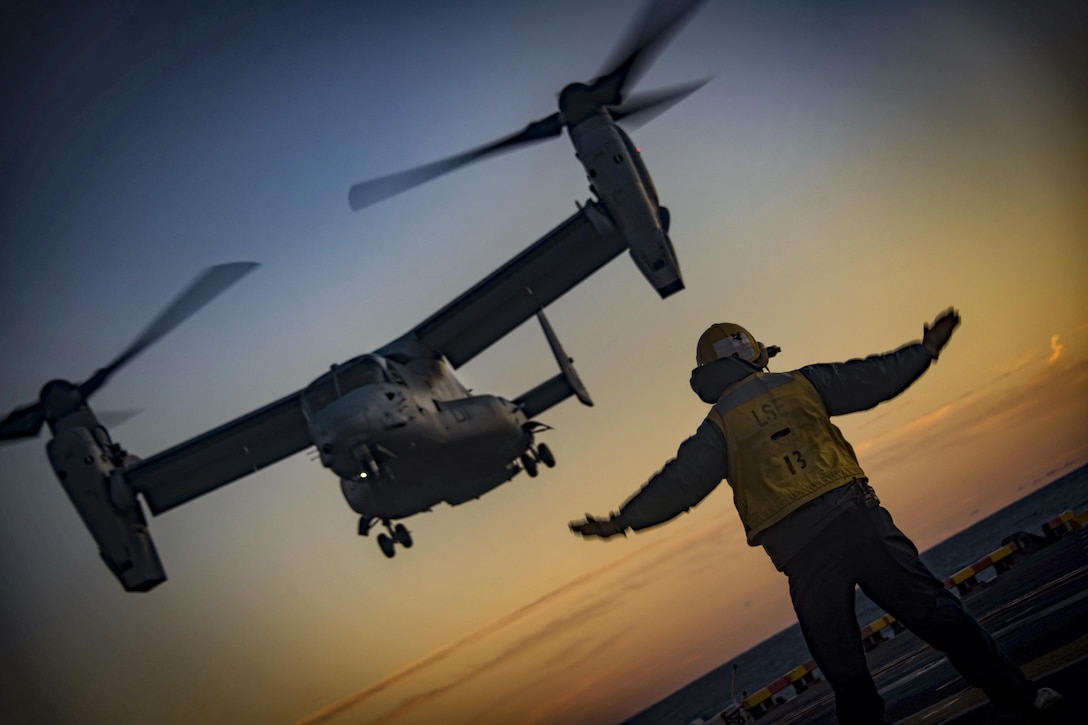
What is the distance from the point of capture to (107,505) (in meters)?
16.0

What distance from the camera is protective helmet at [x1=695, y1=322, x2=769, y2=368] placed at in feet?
13.0

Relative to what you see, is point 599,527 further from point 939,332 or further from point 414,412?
point 414,412

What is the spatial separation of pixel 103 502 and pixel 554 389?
9243 mm

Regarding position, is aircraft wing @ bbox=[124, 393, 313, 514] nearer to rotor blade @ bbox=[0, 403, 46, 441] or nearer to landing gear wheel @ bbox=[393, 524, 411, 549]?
rotor blade @ bbox=[0, 403, 46, 441]

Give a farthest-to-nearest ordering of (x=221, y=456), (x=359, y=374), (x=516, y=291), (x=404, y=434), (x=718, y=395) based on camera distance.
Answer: (x=221, y=456) < (x=516, y=291) < (x=359, y=374) < (x=404, y=434) < (x=718, y=395)

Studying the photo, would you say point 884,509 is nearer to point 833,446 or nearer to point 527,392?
point 833,446

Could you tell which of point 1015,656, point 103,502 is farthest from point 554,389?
point 1015,656

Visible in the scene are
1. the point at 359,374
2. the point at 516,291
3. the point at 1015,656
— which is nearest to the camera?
the point at 1015,656

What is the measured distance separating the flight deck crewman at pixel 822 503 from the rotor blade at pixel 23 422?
1547cm

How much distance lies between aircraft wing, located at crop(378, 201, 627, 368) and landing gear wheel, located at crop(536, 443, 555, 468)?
255 centimetres

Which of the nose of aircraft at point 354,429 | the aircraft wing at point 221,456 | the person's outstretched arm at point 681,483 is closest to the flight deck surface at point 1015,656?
the person's outstretched arm at point 681,483

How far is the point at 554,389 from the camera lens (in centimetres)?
1912

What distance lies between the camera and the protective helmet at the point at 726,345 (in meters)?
3.97

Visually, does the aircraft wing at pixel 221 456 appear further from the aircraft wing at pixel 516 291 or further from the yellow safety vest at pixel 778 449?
the yellow safety vest at pixel 778 449
